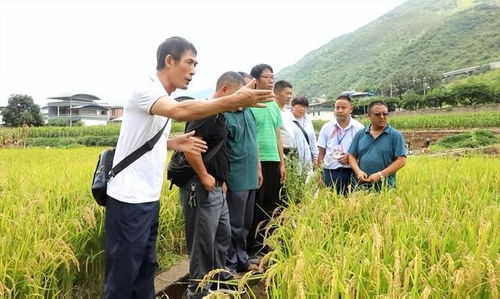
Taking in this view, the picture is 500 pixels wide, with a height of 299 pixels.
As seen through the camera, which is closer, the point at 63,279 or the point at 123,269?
the point at 123,269

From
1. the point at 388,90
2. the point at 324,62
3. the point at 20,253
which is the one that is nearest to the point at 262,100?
the point at 20,253

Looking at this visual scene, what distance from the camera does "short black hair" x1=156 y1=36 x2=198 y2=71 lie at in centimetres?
224

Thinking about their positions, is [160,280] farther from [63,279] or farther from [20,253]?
[20,253]

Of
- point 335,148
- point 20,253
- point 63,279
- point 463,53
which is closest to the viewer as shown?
point 20,253

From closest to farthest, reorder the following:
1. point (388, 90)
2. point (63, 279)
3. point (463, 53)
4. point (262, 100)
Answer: point (262, 100) → point (63, 279) → point (388, 90) → point (463, 53)

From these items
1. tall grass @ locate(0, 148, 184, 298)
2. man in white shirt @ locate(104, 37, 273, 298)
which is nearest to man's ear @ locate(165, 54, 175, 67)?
man in white shirt @ locate(104, 37, 273, 298)

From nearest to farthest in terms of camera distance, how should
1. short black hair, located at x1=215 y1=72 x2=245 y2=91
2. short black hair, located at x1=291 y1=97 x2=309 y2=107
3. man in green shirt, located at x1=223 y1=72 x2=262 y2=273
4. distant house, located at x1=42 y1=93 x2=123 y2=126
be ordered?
short black hair, located at x1=215 y1=72 x2=245 y2=91, man in green shirt, located at x1=223 y1=72 x2=262 y2=273, short black hair, located at x1=291 y1=97 x2=309 y2=107, distant house, located at x1=42 y1=93 x2=123 y2=126

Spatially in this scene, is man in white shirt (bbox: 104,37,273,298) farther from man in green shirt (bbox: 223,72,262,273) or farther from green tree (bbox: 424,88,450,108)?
green tree (bbox: 424,88,450,108)

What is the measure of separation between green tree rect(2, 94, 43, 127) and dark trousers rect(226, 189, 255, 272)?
3897 cm

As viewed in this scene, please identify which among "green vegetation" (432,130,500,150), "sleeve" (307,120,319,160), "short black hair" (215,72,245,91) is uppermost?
"short black hair" (215,72,245,91)

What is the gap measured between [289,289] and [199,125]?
154 cm

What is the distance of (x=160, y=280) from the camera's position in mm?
3164

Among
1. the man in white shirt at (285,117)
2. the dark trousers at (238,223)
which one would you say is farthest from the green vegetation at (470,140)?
the dark trousers at (238,223)

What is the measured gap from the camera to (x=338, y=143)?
4410mm
